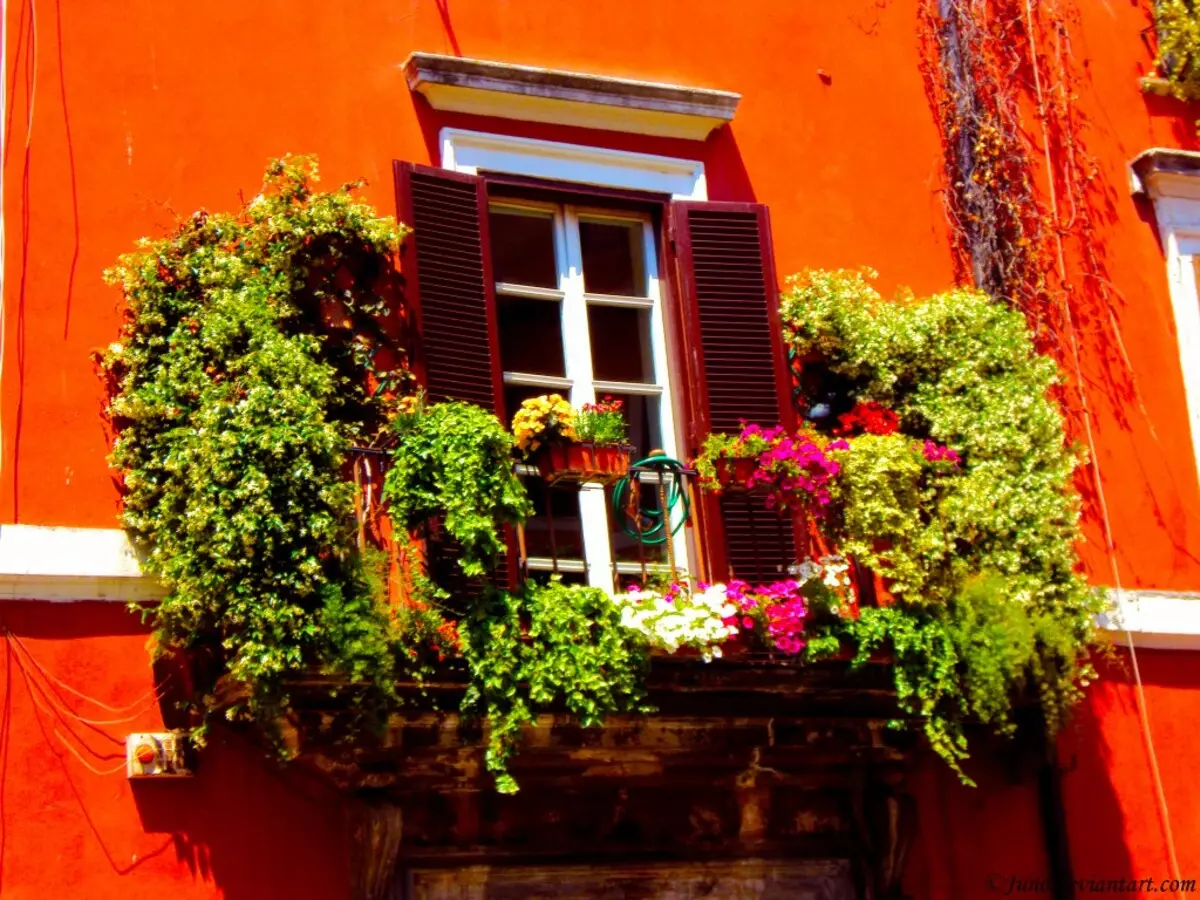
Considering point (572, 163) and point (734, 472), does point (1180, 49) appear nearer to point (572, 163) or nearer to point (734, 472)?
point (572, 163)

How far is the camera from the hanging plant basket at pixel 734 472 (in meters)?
8.62

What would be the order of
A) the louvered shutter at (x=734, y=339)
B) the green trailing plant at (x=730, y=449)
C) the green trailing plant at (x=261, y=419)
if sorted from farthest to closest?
the louvered shutter at (x=734, y=339) < the green trailing plant at (x=730, y=449) < the green trailing plant at (x=261, y=419)

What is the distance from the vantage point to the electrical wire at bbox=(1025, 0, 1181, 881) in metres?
9.48

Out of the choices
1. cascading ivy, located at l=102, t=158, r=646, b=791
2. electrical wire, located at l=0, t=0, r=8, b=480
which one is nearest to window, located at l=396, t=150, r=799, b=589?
cascading ivy, located at l=102, t=158, r=646, b=791

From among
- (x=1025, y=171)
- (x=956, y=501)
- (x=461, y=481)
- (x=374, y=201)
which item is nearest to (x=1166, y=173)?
(x=1025, y=171)

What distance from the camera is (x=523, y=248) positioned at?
9.36 meters

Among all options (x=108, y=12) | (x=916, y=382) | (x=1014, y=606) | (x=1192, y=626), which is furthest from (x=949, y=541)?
(x=108, y=12)

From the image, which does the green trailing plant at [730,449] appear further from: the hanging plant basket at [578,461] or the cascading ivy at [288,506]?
the cascading ivy at [288,506]

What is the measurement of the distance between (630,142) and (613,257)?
1.60ft

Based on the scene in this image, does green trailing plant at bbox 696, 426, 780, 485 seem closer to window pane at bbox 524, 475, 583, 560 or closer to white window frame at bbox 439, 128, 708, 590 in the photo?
white window frame at bbox 439, 128, 708, 590

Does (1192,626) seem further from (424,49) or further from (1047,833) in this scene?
(424,49)

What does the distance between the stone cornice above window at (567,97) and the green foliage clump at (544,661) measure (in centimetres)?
228

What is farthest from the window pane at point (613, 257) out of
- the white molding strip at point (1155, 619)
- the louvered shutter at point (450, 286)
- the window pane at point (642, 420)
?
the white molding strip at point (1155, 619)

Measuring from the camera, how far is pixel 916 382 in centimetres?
940
